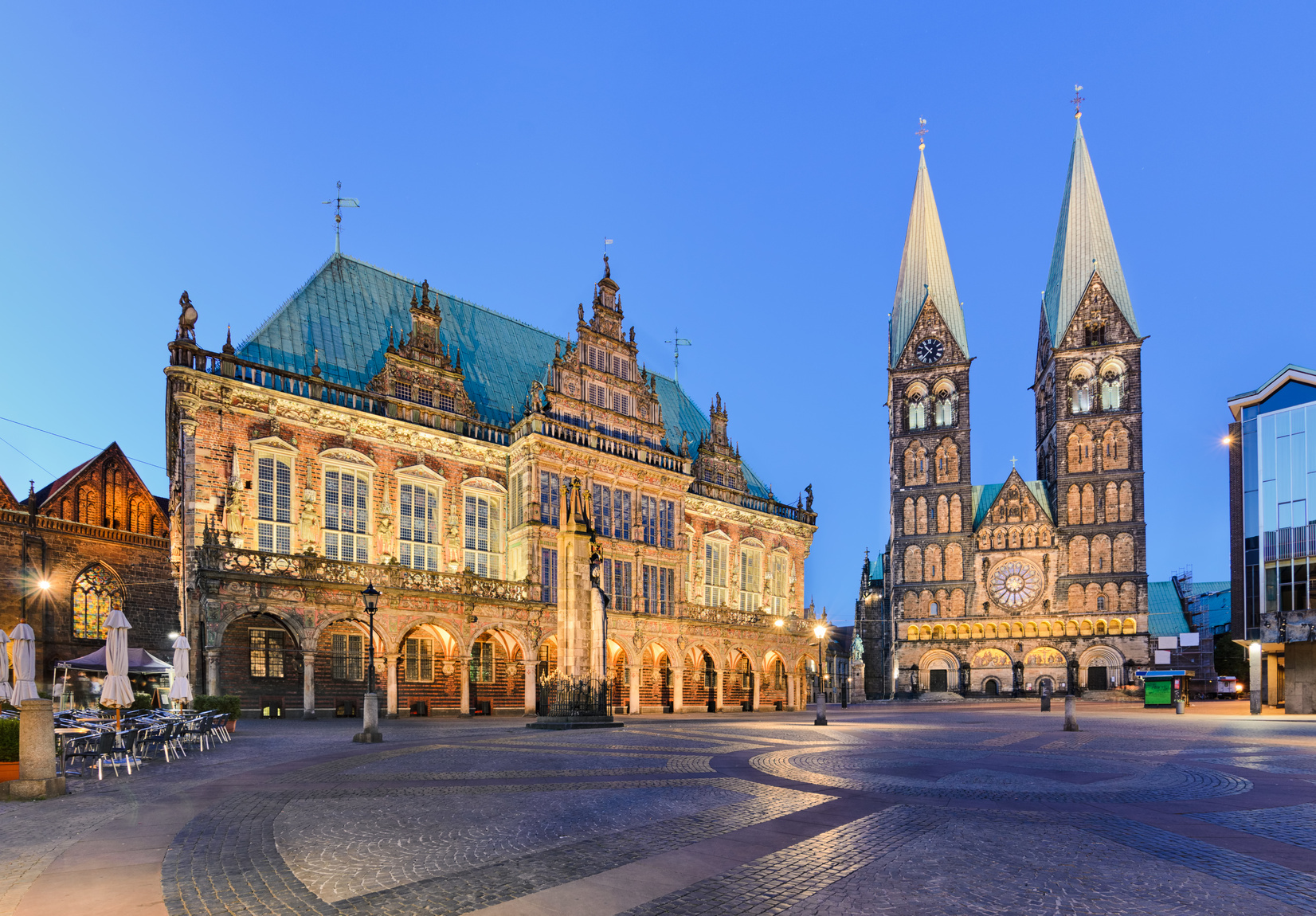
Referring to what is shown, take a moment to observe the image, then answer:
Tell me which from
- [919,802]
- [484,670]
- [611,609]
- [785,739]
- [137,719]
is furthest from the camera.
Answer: [611,609]

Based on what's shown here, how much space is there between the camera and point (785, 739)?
72.5 ft

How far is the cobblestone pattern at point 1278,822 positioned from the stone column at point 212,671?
2695 cm

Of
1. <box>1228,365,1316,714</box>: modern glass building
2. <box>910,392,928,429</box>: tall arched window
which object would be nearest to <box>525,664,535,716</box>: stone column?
<box>1228,365,1316,714</box>: modern glass building

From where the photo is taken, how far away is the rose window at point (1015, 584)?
8144 cm

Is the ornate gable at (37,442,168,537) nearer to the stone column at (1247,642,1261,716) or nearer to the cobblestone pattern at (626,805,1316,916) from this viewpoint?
the cobblestone pattern at (626,805,1316,916)

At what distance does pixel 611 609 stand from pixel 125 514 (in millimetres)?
29436

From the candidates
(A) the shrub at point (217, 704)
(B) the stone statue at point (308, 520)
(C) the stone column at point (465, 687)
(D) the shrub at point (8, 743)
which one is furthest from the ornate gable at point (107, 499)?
(D) the shrub at point (8, 743)

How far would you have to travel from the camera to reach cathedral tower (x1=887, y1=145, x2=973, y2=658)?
8450 cm

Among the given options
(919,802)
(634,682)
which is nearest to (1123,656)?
(634,682)

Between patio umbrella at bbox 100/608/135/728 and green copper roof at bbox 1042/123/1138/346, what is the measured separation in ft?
281

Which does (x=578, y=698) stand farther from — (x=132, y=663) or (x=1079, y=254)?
(x=1079, y=254)

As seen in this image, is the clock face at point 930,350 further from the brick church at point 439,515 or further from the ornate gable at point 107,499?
the ornate gable at point 107,499

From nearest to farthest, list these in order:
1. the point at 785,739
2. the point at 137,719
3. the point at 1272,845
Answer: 1. the point at 1272,845
2. the point at 137,719
3. the point at 785,739

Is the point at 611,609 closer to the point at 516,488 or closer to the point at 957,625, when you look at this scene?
the point at 516,488
